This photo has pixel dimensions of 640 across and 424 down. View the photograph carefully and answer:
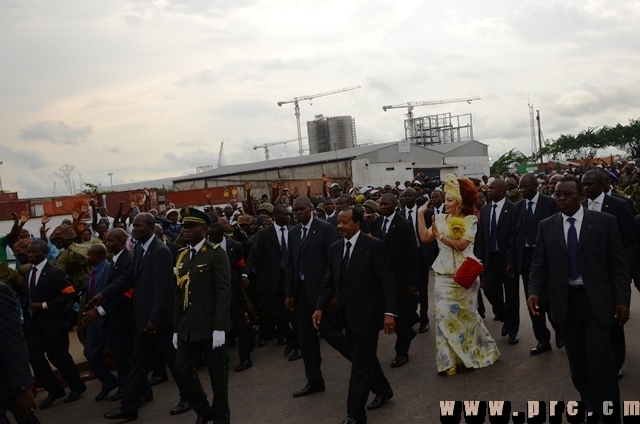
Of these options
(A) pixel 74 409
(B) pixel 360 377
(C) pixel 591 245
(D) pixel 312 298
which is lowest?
(A) pixel 74 409

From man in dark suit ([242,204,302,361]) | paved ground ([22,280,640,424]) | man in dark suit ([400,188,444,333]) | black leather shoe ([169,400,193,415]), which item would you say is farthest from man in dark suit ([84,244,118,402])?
man in dark suit ([400,188,444,333])

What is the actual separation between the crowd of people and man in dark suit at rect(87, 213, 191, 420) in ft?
0.05

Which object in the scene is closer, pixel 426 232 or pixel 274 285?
pixel 426 232

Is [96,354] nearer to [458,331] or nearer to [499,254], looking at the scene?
[458,331]

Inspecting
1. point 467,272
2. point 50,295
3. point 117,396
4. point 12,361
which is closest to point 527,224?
point 467,272

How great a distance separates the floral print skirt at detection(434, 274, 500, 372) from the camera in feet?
24.5

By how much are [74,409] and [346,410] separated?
3401 mm

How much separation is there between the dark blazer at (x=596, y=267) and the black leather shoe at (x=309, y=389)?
285 cm

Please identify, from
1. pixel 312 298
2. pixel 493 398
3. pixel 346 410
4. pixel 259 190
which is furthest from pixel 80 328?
pixel 259 190

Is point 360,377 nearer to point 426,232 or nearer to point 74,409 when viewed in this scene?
point 426,232

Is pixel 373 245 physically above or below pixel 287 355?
above

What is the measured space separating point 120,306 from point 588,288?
4.89m

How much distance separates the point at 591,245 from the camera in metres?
5.50

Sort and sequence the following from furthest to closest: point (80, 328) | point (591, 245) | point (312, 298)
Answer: point (80, 328) < point (312, 298) < point (591, 245)
